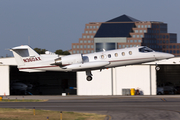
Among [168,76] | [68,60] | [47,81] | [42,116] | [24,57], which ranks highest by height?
[24,57]

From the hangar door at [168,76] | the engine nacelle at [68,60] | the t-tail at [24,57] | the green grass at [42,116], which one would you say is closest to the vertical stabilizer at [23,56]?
the t-tail at [24,57]

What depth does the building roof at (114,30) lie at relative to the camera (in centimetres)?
18988

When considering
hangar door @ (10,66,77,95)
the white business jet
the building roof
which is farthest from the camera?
the building roof

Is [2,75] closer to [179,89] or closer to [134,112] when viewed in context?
[134,112]

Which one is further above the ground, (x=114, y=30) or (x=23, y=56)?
(x=114, y=30)

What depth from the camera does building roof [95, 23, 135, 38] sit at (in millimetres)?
189875

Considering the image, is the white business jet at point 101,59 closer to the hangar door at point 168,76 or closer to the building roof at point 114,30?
the hangar door at point 168,76

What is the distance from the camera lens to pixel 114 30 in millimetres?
193500

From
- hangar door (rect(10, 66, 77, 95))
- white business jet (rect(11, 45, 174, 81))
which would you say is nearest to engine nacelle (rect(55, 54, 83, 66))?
white business jet (rect(11, 45, 174, 81))

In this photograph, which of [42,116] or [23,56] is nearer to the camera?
[42,116]

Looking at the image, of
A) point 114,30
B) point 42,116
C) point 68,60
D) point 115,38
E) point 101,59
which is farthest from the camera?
point 114,30

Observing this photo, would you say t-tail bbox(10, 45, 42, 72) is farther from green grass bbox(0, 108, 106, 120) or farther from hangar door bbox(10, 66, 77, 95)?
hangar door bbox(10, 66, 77, 95)

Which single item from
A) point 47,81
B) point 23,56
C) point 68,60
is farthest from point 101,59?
point 47,81

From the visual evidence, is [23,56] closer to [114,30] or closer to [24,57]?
[24,57]
